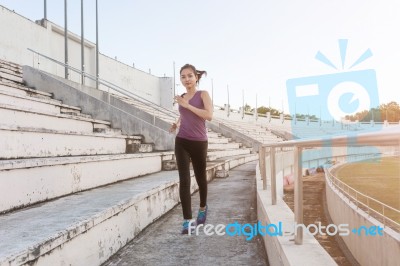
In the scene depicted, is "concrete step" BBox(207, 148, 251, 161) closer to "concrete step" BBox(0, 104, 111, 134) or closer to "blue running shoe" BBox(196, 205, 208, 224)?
"concrete step" BBox(0, 104, 111, 134)

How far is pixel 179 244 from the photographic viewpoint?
3162mm

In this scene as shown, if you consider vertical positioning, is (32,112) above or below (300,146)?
above

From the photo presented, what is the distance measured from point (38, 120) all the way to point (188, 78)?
2.27 meters

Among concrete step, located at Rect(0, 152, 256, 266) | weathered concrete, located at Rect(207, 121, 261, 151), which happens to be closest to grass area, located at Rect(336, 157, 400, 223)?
weathered concrete, located at Rect(207, 121, 261, 151)

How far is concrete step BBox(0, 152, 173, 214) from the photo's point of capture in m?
2.78

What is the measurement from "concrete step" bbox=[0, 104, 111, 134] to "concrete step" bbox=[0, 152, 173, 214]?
1.89ft

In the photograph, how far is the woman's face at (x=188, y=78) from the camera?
3502 mm

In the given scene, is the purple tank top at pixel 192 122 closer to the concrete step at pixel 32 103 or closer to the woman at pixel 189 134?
the woman at pixel 189 134

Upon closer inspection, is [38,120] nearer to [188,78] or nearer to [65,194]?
[65,194]

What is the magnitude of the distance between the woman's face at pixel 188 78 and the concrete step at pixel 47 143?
4.95 ft

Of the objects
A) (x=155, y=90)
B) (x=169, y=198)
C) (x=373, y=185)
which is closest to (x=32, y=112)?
(x=169, y=198)

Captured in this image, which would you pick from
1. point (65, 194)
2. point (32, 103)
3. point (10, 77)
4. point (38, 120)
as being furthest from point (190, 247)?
point (10, 77)

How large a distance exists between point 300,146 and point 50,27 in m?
17.8

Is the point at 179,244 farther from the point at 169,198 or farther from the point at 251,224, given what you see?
the point at 169,198
